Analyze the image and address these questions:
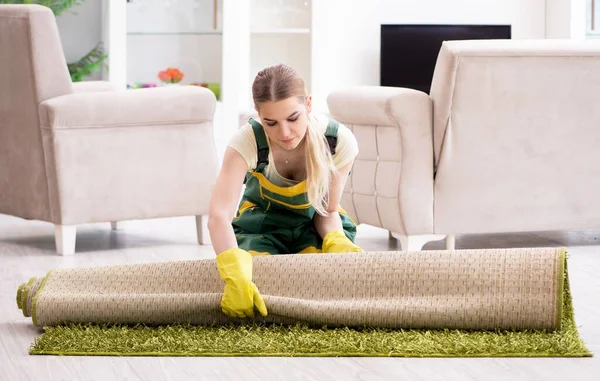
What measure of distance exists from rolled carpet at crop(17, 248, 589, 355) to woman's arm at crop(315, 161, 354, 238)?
13.0 inches

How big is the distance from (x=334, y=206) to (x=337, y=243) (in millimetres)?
119

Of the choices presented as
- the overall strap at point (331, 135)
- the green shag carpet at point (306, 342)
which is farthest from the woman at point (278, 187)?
the green shag carpet at point (306, 342)

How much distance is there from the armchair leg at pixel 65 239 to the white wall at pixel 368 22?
10.2ft

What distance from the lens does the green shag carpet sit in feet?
6.37

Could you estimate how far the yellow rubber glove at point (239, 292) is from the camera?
2.11m

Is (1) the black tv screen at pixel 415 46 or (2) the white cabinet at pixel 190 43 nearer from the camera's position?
(2) the white cabinet at pixel 190 43

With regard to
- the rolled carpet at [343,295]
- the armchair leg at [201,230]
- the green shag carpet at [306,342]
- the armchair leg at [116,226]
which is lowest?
the armchair leg at [116,226]

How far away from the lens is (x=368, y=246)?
3631 mm

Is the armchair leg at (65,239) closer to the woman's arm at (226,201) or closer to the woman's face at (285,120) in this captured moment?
the woman's arm at (226,201)

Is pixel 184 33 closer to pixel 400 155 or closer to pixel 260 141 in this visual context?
pixel 400 155

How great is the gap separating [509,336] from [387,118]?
4.41 feet

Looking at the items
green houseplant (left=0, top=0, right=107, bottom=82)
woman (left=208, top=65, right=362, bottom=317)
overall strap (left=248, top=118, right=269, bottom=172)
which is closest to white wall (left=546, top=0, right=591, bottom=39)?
green houseplant (left=0, top=0, right=107, bottom=82)

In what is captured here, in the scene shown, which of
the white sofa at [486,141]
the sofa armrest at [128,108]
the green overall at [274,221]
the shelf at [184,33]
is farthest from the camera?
the shelf at [184,33]

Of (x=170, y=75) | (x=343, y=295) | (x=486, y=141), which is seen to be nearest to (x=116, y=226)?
(x=486, y=141)
